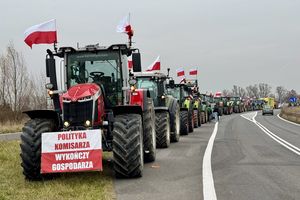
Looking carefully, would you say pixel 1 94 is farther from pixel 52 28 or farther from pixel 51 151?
pixel 51 151

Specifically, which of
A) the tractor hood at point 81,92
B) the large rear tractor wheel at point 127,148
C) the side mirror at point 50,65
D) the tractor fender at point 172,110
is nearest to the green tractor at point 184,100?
the tractor fender at point 172,110

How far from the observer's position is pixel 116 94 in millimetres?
9750

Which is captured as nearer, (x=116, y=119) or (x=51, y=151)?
(x=51, y=151)

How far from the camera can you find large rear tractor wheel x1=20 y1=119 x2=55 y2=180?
8.04 m

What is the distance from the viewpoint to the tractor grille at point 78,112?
27.5 feet

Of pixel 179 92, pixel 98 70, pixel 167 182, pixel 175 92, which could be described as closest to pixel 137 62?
pixel 98 70

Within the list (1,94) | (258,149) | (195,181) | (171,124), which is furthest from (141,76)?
(1,94)

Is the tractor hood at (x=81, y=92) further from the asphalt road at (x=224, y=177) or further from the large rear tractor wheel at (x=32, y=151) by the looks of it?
the asphalt road at (x=224, y=177)

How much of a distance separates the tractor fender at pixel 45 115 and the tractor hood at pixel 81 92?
0.43 metres

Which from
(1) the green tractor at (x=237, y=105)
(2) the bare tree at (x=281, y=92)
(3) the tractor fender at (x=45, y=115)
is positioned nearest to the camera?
(3) the tractor fender at (x=45, y=115)

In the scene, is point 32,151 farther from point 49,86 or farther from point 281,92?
point 281,92

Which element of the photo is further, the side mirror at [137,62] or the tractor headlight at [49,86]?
the tractor headlight at [49,86]

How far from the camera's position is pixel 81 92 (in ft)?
28.0

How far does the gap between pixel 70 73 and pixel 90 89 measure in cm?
143
